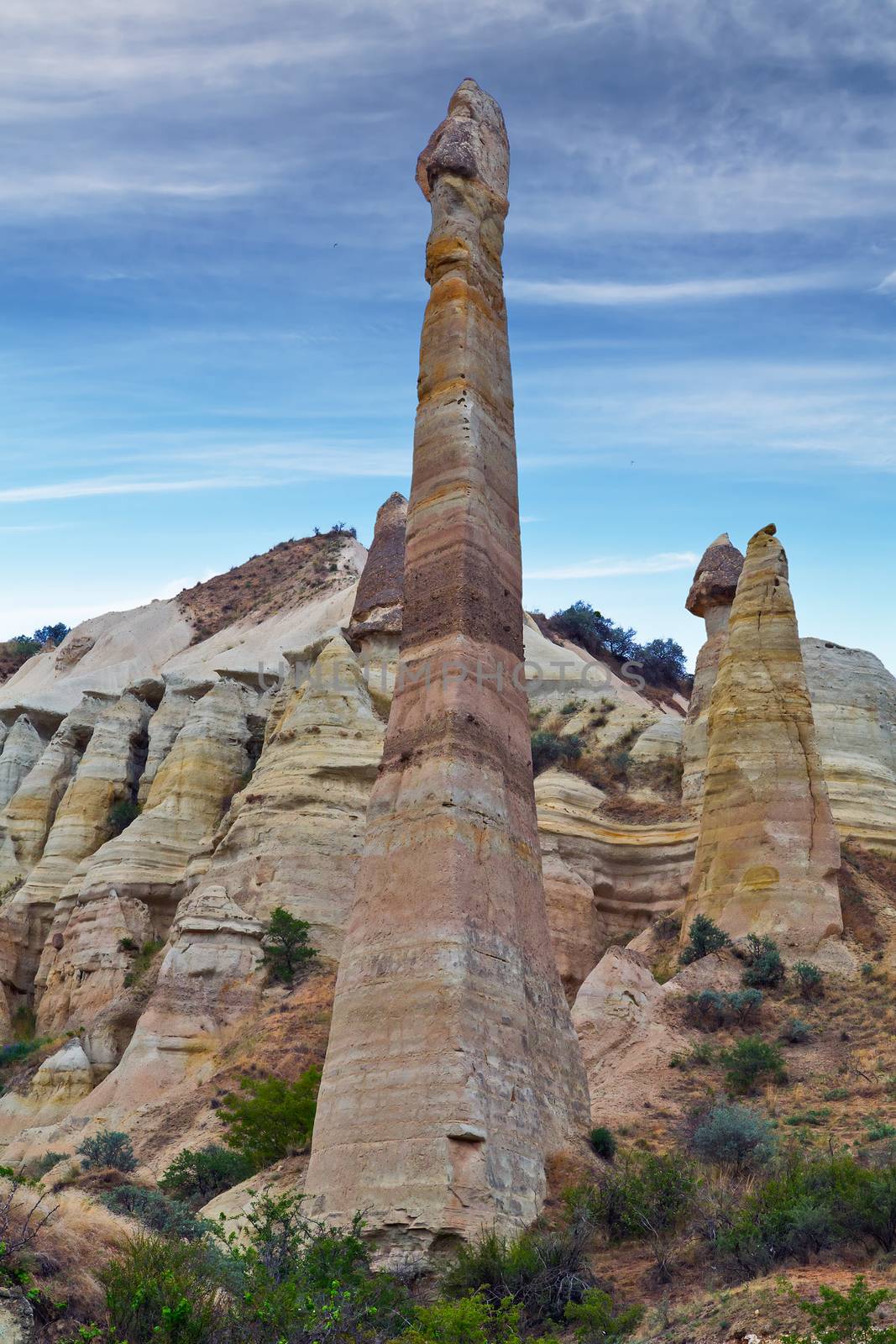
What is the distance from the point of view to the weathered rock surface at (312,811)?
31562 millimetres

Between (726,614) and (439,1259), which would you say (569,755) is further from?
(439,1259)

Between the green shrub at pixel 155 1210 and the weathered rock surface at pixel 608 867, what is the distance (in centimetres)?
1338

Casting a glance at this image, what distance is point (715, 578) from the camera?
41.4m

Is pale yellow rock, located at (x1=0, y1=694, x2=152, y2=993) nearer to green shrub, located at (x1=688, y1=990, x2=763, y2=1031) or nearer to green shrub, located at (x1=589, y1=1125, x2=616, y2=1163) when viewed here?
green shrub, located at (x1=688, y1=990, x2=763, y2=1031)

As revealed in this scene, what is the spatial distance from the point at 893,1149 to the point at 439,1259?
568cm

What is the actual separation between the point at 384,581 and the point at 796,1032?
2629 centimetres

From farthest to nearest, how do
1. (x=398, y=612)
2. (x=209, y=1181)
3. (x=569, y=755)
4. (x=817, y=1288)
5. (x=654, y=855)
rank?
(x=398, y=612) < (x=569, y=755) < (x=654, y=855) < (x=209, y=1181) < (x=817, y=1288)

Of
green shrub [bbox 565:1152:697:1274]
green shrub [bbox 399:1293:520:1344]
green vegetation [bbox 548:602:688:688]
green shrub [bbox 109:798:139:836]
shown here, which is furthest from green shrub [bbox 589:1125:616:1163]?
green vegetation [bbox 548:602:688:688]

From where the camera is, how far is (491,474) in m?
23.0

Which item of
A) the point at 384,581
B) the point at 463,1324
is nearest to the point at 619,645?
the point at 384,581

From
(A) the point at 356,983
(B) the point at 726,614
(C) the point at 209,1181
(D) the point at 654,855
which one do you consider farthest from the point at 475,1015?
(B) the point at 726,614

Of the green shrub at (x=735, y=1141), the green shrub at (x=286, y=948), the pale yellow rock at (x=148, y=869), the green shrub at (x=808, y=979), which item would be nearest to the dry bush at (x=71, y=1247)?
the green shrub at (x=735, y=1141)

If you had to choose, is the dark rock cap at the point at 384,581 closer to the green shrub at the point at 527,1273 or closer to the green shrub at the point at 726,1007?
the green shrub at the point at 726,1007

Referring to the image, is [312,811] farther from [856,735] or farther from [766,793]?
[856,735]
